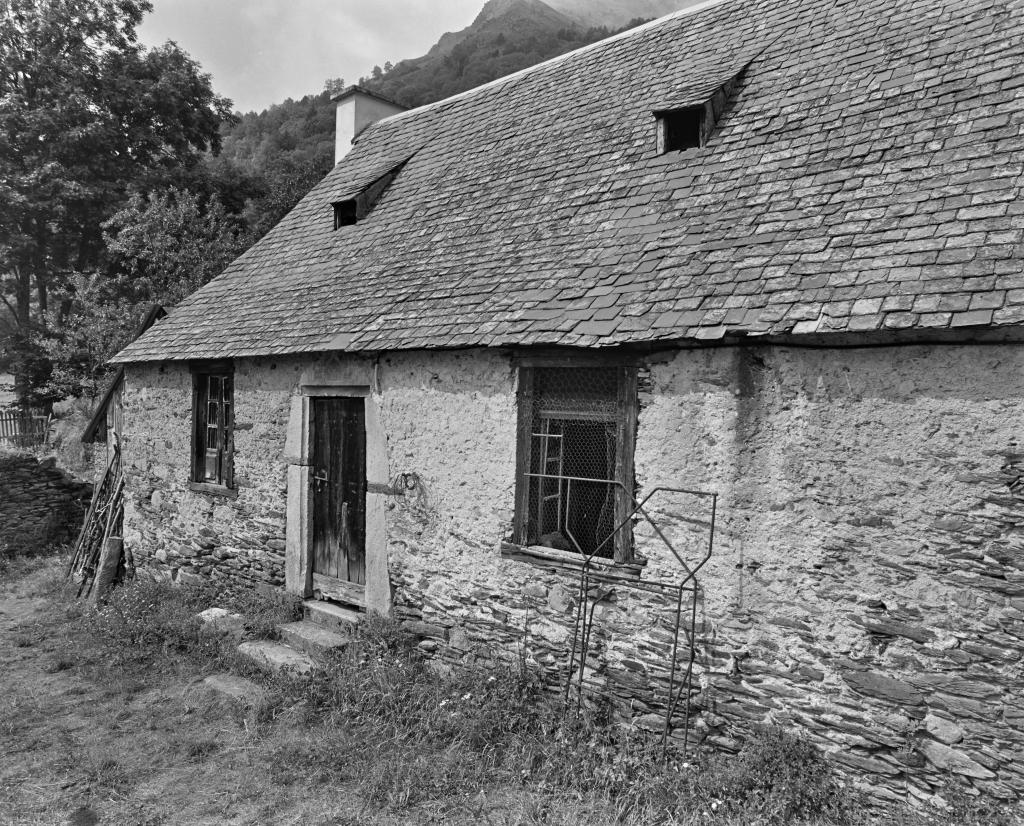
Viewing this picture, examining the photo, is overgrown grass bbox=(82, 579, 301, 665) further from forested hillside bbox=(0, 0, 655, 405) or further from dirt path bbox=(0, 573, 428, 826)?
forested hillside bbox=(0, 0, 655, 405)

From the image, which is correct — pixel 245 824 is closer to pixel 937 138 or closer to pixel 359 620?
pixel 359 620

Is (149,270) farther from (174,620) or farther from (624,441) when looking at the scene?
(624,441)

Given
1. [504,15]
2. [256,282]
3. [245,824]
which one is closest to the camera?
[245,824]

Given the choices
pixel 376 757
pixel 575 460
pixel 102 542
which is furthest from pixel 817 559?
pixel 102 542

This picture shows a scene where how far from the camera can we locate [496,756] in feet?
15.6

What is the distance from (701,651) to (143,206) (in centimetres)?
1993

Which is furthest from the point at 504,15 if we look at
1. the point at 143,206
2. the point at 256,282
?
the point at 256,282

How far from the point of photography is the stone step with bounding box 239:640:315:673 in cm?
620

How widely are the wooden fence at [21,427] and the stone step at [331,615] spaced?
17.2 meters

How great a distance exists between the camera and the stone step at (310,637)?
6434 millimetres

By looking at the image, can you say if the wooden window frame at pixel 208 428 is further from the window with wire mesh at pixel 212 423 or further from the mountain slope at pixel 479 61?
the mountain slope at pixel 479 61

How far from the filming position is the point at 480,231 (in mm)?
7109

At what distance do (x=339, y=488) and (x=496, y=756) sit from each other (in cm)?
342

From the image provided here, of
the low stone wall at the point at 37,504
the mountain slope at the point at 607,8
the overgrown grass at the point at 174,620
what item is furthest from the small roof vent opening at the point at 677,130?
the mountain slope at the point at 607,8
